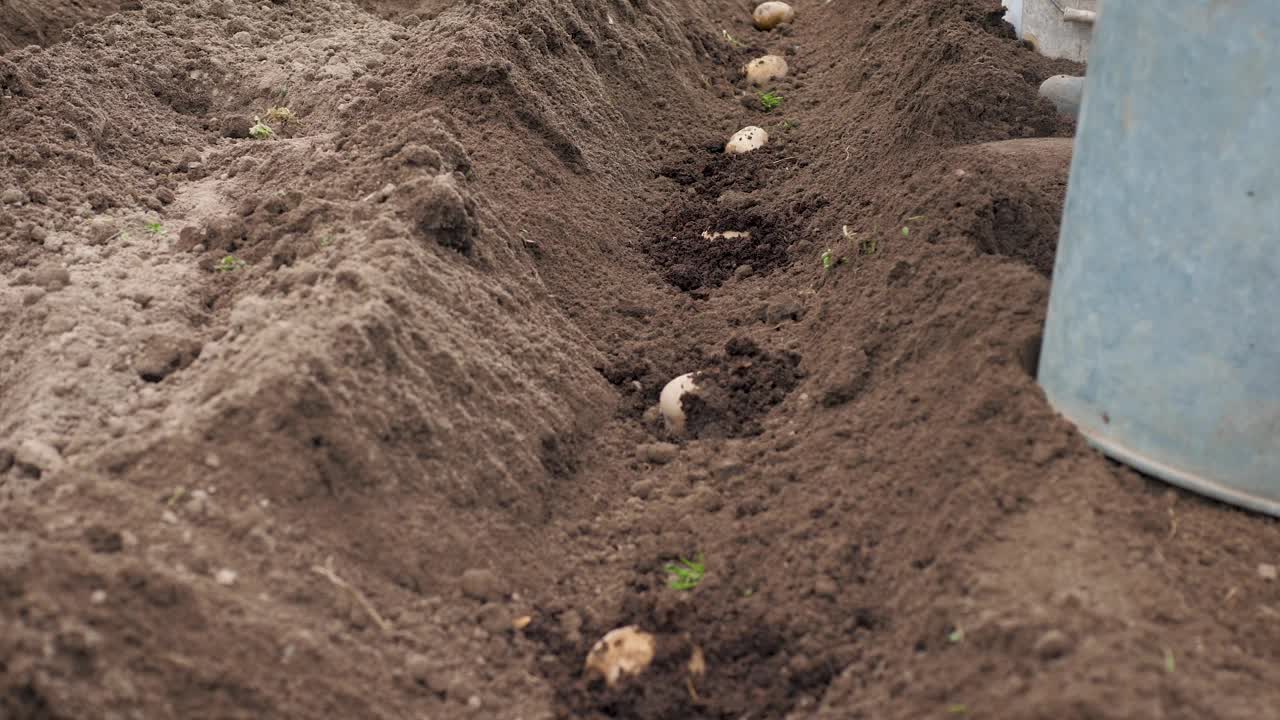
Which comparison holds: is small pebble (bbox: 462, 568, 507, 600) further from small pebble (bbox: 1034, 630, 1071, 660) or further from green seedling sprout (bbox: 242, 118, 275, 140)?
green seedling sprout (bbox: 242, 118, 275, 140)

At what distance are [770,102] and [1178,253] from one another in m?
4.87

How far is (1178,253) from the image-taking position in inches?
130

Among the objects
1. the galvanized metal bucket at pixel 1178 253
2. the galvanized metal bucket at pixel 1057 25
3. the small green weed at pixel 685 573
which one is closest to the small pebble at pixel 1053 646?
the galvanized metal bucket at pixel 1178 253

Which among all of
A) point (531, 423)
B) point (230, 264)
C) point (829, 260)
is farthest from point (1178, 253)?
point (230, 264)

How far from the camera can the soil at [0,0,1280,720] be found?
3043mm

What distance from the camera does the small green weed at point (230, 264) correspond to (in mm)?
4664

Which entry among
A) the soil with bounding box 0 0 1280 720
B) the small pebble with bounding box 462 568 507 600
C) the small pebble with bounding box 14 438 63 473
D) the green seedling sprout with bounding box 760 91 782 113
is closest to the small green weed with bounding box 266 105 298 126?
the soil with bounding box 0 0 1280 720

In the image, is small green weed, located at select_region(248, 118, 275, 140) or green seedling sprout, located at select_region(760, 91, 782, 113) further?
green seedling sprout, located at select_region(760, 91, 782, 113)

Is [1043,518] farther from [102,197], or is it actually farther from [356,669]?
[102,197]

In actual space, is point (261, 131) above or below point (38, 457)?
above

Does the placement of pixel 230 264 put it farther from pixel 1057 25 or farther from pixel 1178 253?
pixel 1057 25

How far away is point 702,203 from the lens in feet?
21.6

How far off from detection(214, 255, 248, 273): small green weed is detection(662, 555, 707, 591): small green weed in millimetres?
2175

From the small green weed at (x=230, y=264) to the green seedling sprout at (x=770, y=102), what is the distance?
14.0 ft
